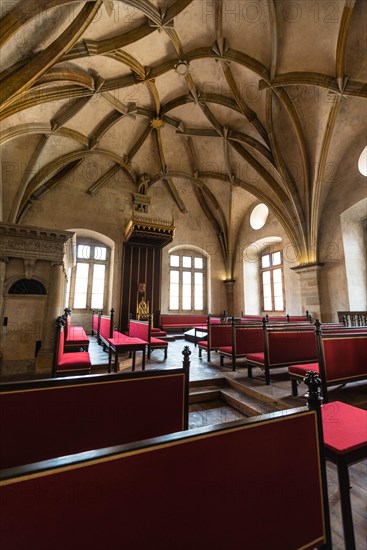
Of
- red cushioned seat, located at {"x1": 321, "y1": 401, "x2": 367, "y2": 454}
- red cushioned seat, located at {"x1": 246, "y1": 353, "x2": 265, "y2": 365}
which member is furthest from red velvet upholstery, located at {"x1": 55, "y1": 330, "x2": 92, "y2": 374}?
red cushioned seat, located at {"x1": 321, "y1": 401, "x2": 367, "y2": 454}

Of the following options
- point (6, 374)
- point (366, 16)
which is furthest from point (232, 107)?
point (6, 374)

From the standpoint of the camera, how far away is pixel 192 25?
19.9ft

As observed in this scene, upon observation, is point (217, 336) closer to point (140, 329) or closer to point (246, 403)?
point (140, 329)

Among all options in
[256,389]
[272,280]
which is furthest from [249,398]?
[272,280]

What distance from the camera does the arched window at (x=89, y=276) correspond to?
9906 millimetres

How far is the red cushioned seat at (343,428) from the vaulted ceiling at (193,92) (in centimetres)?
645

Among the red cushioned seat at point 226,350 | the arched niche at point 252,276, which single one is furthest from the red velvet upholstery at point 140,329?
the arched niche at point 252,276

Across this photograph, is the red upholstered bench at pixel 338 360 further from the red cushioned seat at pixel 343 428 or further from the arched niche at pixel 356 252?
the arched niche at pixel 356 252

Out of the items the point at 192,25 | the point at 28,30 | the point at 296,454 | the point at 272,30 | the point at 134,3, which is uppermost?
the point at 192,25

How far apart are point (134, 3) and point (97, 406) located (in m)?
7.00

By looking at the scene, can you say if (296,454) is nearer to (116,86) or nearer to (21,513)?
(21,513)

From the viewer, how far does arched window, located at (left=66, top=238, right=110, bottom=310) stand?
9906mm

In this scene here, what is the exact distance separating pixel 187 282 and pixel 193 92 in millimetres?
7226

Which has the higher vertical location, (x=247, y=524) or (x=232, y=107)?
(x=232, y=107)
